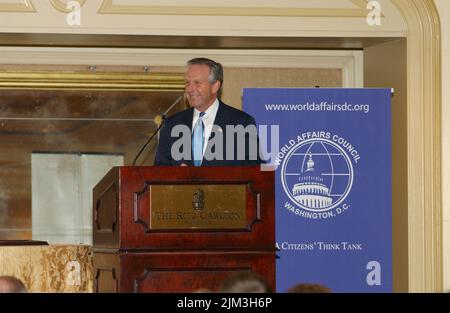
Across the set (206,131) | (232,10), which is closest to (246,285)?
(206,131)

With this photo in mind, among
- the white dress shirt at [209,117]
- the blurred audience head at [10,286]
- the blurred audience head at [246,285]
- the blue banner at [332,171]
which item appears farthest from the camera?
the blue banner at [332,171]

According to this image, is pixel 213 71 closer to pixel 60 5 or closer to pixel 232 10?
pixel 232 10

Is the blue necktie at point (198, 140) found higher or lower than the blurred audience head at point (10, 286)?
higher

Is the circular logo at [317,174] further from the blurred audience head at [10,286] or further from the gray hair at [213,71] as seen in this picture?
the blurred audience head at [10,286]

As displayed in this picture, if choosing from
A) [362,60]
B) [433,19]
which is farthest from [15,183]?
[433,19]

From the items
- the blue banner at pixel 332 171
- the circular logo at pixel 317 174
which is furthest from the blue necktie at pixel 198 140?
the circular logo at pixel 317 174

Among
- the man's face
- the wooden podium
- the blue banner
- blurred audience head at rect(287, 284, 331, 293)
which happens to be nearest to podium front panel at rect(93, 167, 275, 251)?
→ the wooden podium

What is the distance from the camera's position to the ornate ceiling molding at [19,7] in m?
7.30

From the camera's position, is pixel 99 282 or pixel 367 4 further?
pixel 367 4

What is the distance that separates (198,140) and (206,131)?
64mm

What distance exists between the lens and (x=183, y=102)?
8.26 m

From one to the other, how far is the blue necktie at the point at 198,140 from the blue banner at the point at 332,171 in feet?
5.27
